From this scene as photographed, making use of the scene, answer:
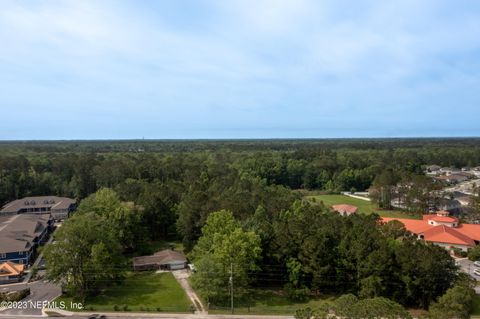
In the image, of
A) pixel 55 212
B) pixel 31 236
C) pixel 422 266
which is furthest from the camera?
pixel 55 212

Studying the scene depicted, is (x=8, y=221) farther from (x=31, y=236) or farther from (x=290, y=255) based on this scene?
(x=290, y=255)

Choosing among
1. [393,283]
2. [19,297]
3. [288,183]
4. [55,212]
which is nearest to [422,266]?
[393,283]

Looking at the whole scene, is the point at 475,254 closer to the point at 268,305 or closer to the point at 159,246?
the point at 268,305

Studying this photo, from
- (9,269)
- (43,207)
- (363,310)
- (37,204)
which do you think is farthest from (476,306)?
(37,204)

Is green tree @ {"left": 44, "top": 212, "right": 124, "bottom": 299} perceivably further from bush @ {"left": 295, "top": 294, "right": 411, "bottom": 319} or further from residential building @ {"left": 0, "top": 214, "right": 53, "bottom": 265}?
bush @ {"left": 295, "top": 294, "right": 411, "bottom": 319}

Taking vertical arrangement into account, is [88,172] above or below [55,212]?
above

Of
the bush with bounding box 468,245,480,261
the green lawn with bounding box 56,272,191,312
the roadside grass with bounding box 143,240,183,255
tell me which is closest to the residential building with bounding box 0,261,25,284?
the green lawn with bounding box 56,272,191,312

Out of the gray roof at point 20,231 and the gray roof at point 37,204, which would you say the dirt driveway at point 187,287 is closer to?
the gray roof at point 20,231
